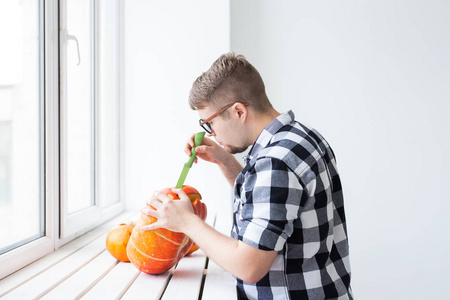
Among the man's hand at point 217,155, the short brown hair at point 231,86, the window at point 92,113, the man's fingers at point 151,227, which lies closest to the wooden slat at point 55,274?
the window at point 92,113

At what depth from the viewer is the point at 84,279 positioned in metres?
0.85

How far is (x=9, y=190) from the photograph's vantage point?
3.27 feet

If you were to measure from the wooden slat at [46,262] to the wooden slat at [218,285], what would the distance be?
396mm

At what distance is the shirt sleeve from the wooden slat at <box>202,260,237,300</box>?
135 mm

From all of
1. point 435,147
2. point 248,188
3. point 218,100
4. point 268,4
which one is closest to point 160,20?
point 268,4

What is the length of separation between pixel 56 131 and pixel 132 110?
673 mm

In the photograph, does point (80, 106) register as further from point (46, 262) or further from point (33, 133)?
point (46, 262)

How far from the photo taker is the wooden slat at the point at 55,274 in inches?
29.8

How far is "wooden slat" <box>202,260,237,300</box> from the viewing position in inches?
30.1

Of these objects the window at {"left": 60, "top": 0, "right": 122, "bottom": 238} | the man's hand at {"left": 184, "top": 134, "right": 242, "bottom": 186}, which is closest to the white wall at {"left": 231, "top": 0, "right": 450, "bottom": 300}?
the window at {"left": 60, "top": 0, "right": 122, "bottom": 238}

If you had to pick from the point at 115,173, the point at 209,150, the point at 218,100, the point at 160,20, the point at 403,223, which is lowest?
Result: the point at 403,223

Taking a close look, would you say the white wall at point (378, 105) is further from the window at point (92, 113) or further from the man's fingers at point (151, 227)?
the man's fingers at point (151, 227)

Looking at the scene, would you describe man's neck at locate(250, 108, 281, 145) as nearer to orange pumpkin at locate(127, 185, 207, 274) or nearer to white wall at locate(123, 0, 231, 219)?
orange pumpkin at locate(127, 185, 207, 274)

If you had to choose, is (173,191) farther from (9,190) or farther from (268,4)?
(268,4)
